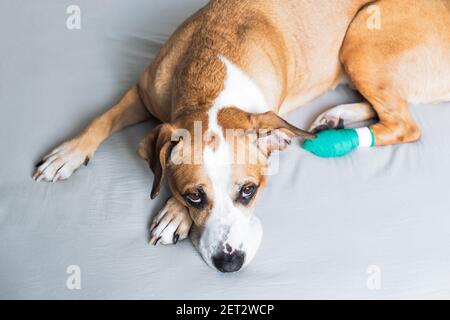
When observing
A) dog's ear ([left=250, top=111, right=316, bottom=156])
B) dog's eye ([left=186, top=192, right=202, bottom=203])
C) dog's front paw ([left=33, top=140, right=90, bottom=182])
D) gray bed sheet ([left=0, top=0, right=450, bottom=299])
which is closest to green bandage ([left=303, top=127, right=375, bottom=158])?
gray bed sheet ([left=0, top=0, right=450, bottom=299])

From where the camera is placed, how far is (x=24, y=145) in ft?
7.21

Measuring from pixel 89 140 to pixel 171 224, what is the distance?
0.56 metres

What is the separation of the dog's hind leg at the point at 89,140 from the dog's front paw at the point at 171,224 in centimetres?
45

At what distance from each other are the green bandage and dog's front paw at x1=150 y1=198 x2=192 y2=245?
2.04 feet

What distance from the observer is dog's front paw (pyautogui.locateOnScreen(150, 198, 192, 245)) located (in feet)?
6.16

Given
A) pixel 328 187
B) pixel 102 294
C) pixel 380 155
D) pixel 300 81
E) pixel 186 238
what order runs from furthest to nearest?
pixel 300 81
pixel 380 155
pixel 328 187
pixel 186 238
pixel 102 294

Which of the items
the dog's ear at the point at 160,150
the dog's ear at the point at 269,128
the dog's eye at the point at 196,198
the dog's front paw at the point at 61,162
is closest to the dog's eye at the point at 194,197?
the dog's eye at the point at 196,198

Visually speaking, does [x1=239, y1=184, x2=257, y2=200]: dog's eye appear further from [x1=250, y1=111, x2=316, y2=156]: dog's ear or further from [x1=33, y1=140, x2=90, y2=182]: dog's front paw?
[x1=33, y1=140, x2=90, y2=182]: dog's front paw

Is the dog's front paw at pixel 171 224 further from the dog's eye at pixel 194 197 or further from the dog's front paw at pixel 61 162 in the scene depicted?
the dog's front paw at pixel 61 162

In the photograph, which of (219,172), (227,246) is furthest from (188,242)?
(219,172)

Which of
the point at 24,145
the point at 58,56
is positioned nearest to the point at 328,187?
the point at 24,145

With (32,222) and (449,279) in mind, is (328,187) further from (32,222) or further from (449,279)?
(32,222)

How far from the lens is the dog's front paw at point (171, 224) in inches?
73.9

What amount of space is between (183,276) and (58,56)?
1411 millimetres
